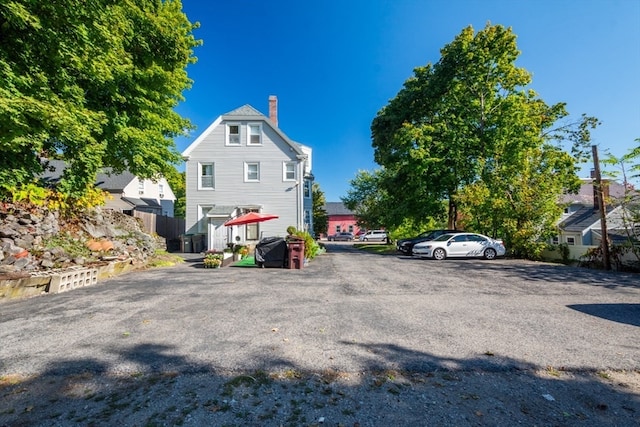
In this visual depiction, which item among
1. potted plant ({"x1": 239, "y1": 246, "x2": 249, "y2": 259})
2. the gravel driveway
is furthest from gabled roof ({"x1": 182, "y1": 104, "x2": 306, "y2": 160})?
the gravel driveway

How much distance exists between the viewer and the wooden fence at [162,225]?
17.9m

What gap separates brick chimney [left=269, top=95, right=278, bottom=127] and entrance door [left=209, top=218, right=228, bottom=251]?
8.82 metres

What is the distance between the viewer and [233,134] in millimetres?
19984

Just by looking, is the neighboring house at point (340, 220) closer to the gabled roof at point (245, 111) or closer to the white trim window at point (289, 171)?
the white trim window at point (289, 171)

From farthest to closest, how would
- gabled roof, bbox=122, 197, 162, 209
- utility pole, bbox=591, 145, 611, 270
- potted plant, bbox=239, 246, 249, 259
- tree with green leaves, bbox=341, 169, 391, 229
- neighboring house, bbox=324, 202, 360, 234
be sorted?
neighboring house, bbox=324, 202, 360, 234 < tree with green leaves, bbox=341, 169, 391, 229 < gabled roof, bbox=122, 197, 162, 209 < potted plant, bbox=239, 246, 249, 259 < utility pole, bbox=591, 145, 611, 270

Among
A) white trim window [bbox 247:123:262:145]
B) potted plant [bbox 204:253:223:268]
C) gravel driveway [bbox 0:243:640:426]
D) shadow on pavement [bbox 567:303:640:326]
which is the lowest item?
shadow on pavement [bbox 567:303:640:326]

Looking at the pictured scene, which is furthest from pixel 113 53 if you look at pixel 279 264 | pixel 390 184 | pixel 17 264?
pixel 390 184

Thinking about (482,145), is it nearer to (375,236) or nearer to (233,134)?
(233,134)

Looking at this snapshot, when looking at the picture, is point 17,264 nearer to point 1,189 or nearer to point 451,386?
point 1,189

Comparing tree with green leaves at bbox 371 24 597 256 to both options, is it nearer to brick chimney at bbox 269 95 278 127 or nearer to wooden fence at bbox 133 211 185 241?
brick chimney at bbox 269 95 278 127

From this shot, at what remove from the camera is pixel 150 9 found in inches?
440

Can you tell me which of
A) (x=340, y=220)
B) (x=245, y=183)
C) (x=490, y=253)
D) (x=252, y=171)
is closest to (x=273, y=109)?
(x=252, y=171)

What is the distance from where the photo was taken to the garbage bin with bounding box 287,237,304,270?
1162 centimetres

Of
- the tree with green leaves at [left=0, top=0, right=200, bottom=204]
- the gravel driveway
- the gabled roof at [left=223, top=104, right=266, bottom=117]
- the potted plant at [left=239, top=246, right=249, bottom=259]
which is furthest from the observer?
the gabled roof at [left=223, top=104, right=266, bottom=117]
